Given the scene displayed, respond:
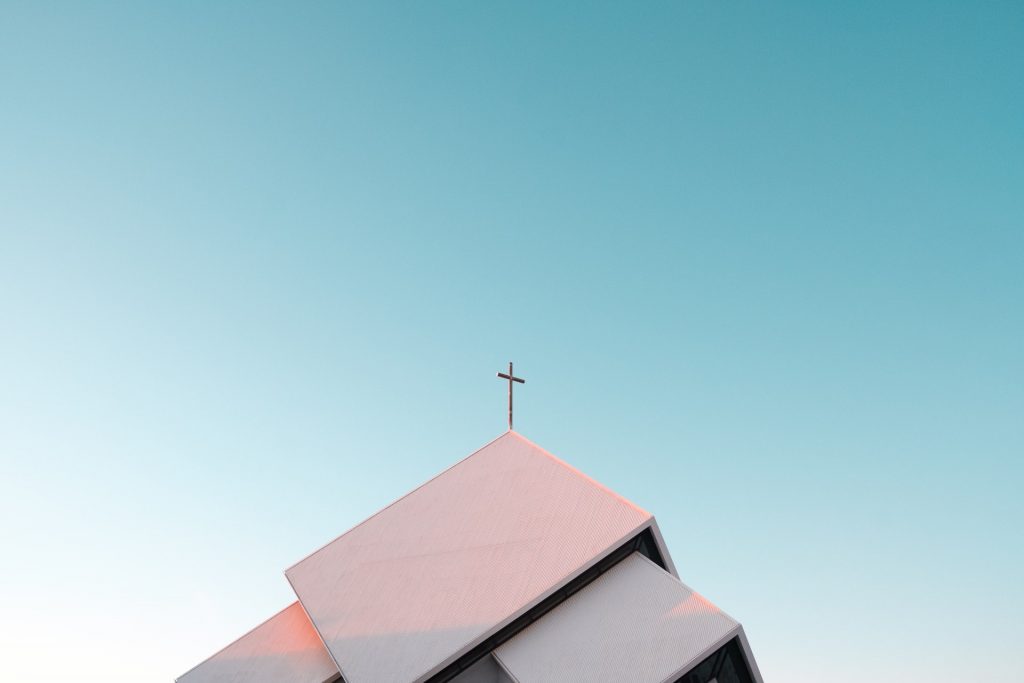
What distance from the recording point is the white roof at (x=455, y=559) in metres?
15.7

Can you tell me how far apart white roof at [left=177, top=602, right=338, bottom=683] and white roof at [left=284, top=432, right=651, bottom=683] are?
3.35ft

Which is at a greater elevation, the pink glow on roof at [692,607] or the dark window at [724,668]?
the pink glow on roof at [692,607]

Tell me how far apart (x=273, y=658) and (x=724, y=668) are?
973cm

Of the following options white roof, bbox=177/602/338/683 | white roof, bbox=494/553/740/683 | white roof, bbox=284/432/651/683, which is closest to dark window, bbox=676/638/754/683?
white roof, bbox=494/553/740/683

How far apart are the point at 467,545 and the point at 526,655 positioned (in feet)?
10.5

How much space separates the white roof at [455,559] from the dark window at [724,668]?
310 centimetres

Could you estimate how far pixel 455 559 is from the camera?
57.6 ft

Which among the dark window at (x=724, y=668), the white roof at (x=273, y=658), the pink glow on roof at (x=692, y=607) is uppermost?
the white roof at (x=273, y=658)

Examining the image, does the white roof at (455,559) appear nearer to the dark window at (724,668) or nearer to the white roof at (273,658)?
the white roof at (273,658)

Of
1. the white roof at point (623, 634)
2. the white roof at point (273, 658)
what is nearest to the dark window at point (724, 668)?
the white roof at point (623, 634)

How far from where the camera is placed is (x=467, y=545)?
17.9 meters

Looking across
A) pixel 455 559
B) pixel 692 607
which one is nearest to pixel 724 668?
pixel 692 607

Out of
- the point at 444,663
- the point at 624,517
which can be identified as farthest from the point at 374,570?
the point at 624,517

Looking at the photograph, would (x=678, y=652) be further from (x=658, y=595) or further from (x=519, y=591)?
(x=519, y=591)
